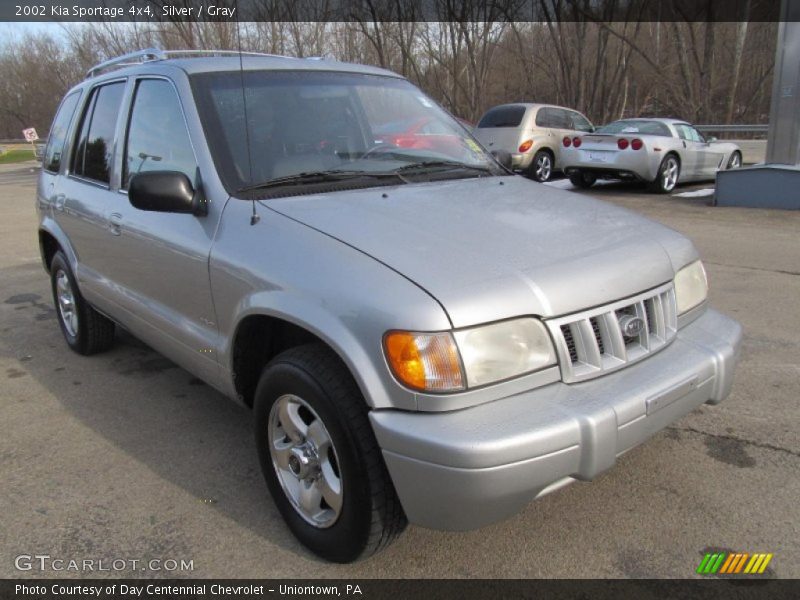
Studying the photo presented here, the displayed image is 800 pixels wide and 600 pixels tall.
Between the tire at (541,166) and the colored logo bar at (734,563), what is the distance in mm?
12111

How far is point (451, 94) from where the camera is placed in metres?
33.6

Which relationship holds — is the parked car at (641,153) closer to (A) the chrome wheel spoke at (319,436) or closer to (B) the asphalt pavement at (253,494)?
(B) the asphalt pavement at (253,494)

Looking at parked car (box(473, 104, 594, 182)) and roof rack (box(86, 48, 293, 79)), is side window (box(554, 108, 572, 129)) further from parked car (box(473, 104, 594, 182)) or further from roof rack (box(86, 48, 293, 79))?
roof rack (box(86, 48, 293, 79))

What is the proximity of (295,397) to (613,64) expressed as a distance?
35136 millimetres

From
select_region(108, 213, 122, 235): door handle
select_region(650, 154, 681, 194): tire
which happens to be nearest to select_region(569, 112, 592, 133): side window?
select_region(650, 154, 681, 194): tire

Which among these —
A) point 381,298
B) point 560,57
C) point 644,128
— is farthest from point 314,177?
point 560,57

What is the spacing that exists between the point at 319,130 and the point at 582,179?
439 inches

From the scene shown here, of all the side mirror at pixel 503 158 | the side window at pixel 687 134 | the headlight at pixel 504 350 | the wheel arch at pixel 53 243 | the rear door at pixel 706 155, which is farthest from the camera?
the rear door at pixel 706 155

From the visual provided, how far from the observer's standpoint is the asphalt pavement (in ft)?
7.99

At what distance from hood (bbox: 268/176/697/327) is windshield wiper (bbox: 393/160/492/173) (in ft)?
0.59

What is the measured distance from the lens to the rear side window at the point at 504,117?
1382cm

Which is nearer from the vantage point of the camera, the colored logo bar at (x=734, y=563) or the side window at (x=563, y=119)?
the colored logo bar at (x=734, y=563)

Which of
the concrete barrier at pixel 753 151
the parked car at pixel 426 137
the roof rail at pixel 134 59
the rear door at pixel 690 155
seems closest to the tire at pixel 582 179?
the rear door at pixel 690 155

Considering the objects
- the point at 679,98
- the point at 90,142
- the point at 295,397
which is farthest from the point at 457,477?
the point at 679,98
